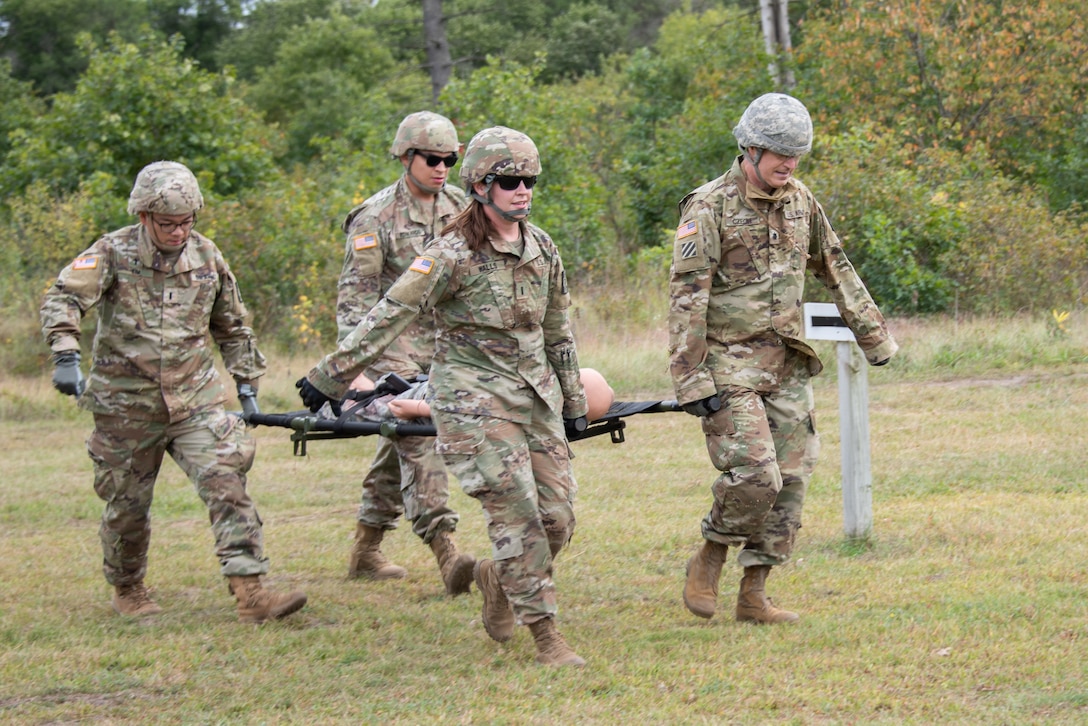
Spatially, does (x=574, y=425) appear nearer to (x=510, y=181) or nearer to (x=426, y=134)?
(x=510, y=181)

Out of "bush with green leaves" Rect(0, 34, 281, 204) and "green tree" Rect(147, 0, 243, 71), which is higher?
"green tree" Rect(147, 0, 243, 71)

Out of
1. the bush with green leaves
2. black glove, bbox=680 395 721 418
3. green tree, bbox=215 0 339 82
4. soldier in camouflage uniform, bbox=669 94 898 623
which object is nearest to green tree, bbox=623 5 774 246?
the bush with green leaves

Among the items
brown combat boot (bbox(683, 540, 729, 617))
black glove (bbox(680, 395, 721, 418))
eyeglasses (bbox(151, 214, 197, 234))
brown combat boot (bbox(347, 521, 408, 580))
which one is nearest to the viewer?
black glove (bbox(680, 395, 721, 418))

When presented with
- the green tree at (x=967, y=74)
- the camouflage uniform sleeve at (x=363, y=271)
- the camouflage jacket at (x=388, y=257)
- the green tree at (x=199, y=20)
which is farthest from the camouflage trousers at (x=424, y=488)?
the green tree at (x=199, y=20)

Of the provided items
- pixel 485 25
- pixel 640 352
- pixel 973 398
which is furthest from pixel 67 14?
pixel 973 398

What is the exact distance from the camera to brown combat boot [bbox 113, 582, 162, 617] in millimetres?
6828

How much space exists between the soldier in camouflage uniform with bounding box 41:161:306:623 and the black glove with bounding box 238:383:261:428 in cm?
3

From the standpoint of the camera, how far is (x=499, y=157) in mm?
5301

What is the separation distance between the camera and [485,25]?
41.2 m

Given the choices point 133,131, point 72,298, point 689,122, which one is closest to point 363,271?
point 72,298

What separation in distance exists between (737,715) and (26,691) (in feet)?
9.41

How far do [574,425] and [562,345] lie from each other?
1.17 feet

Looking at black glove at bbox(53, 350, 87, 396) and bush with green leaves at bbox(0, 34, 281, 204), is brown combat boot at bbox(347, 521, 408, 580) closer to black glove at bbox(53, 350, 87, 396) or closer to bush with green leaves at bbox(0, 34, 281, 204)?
black glove at bbox(53, 350, 87, 396)

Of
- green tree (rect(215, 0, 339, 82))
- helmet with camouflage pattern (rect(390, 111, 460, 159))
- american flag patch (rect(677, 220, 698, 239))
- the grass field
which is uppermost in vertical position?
green tree (rect(215, 0, 339, 82))
